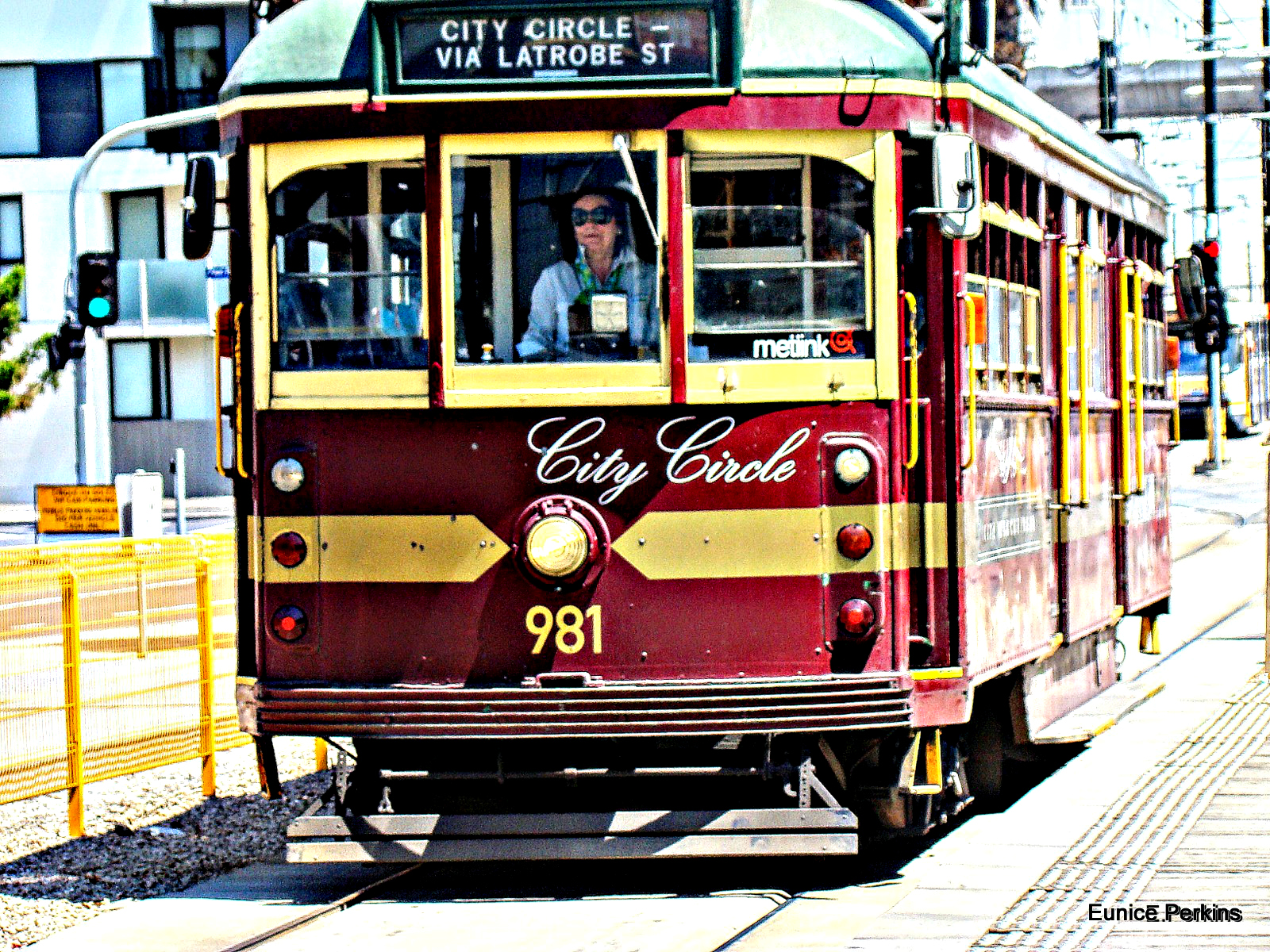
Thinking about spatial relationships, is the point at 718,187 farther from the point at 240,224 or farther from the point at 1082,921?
the point at 1082,921

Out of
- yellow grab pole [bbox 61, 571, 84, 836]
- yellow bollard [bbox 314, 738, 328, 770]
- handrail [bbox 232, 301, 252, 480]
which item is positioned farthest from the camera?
yellow bollard [bbox 314, 738, 328, 770]

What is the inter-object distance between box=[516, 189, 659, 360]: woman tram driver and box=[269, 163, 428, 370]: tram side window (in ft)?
1.47

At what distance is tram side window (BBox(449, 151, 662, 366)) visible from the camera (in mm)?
7645

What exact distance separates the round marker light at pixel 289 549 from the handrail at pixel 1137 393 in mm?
5767

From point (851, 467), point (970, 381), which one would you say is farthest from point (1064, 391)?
point (851, 467)

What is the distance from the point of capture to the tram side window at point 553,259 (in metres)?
7.64

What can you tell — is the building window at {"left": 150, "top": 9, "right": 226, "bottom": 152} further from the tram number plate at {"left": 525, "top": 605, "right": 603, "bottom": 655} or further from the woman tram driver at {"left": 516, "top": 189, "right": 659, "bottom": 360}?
the tram number plate at {"left": 525, "top": 605, "right": 603, "bottom": 655}

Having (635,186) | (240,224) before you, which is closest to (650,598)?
(635,186)

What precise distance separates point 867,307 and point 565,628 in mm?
1580

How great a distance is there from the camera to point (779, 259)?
7.76 m

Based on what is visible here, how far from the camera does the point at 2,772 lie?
9.66 metres

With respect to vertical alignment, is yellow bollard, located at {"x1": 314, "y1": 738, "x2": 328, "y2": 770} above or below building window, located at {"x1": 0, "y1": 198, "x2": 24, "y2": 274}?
below

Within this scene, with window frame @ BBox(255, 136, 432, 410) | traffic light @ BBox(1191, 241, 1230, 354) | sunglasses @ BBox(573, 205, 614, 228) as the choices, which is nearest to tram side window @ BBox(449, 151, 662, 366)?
sunglasses @ BBox(573, 205, 614, 228)

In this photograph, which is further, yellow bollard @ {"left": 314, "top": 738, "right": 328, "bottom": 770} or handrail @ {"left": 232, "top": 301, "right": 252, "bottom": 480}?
yellow bollard @ {"left": 314, "top": 738, "right": 328, "bottom": 770}
